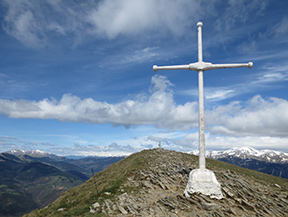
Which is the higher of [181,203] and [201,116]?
[201,116]

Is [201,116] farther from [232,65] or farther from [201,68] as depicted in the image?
[232,65]

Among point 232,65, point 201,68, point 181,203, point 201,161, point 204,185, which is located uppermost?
point 232,65

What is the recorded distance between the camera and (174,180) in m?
31.2

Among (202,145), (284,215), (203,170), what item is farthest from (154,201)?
(284,215)

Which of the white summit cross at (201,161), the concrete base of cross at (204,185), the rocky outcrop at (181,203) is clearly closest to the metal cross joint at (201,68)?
the white summit cross at (201,161)

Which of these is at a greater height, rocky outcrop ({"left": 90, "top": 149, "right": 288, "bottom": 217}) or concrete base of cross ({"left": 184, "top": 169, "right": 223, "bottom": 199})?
concrete base of cross ({"left": 184, "top": 169, "right": 223, "bottom": 199})

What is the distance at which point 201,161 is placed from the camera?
20.1 meters

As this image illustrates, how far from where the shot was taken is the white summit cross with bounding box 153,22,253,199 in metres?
19.4

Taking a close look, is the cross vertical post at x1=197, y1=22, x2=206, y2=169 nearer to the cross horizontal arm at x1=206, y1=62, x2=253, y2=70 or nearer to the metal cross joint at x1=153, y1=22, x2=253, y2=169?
the metal cross joint at x1=153, y1=22, x2=253, y2=169

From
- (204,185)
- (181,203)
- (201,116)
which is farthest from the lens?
(201,116)

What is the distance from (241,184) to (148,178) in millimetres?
12717

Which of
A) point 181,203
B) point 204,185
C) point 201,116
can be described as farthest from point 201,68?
point 181,203

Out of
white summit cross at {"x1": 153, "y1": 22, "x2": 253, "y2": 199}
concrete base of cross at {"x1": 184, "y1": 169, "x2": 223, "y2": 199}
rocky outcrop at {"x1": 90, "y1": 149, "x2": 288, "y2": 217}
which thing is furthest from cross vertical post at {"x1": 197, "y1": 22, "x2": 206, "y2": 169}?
rocky outcrop at {"x1": 90, "y1": 149, "x2": 288, "y2": 217}

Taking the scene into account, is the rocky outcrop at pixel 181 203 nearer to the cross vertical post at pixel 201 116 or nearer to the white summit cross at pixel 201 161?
the white summit cross at pixel 201 161
